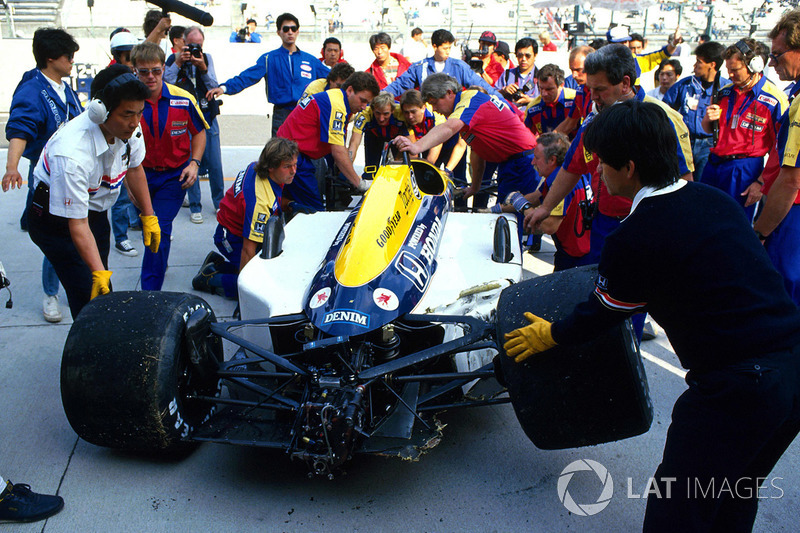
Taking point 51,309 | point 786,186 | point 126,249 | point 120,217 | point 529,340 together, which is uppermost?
point 786,186

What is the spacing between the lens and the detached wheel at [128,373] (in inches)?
119

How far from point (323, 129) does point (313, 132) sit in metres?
0.12

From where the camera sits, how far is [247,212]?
523 cm

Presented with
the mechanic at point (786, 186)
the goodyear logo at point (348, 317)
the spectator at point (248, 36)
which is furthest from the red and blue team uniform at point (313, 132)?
the spectator at point (248, 36)

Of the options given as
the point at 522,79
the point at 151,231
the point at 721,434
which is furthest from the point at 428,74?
the point at 721,434

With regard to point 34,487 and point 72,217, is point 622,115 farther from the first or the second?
point 34,487

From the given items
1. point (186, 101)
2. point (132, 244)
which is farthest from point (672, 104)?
point (132, 244)

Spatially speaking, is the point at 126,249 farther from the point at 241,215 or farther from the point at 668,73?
the point at 668,73

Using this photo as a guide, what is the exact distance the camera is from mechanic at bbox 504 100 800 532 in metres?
2.14

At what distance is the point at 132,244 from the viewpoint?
22.3 feet

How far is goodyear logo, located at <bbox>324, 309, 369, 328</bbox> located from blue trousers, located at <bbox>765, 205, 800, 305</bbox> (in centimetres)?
263

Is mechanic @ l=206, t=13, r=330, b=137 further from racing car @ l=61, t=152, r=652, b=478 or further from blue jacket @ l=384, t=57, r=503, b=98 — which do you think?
racing car @ l=61, t=152, r=652, b=478

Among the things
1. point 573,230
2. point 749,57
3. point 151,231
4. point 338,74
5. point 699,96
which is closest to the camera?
point 151,231

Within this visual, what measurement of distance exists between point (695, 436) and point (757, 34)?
90.0 feet
